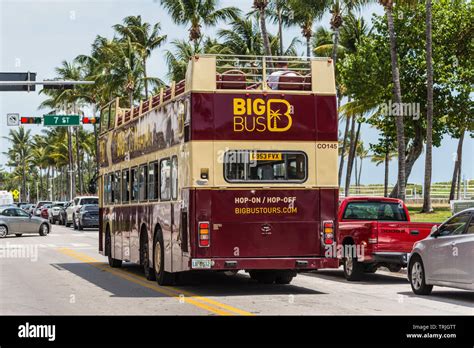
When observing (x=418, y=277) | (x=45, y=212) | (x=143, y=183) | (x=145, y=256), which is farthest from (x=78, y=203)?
(x=418, y=277)

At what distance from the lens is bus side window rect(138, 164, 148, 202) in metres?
19.9

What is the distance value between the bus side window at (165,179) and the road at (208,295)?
1.77m

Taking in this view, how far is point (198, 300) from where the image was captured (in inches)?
617

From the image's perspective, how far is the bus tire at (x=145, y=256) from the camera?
1969 centimetres

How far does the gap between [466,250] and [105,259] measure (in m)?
14.5

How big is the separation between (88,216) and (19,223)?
743cm

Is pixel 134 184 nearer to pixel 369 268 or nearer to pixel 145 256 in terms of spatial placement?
pixel 145 256

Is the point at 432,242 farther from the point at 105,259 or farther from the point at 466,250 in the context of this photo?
the point at 105,259

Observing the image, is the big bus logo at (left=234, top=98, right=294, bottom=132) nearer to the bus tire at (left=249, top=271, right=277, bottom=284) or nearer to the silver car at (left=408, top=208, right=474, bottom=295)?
the silver car at (left=408, top=208, right=474, bottom=295)

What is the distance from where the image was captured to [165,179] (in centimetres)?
1811
